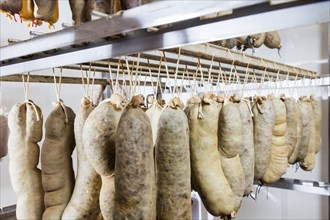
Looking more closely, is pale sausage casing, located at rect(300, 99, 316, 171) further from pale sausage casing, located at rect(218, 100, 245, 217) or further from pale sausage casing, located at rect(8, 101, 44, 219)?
pale sausage casing, located at rect(8, 101, 44, 219)

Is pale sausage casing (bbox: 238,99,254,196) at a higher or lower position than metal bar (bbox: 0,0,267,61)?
lower

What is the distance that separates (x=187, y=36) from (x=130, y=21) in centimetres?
11

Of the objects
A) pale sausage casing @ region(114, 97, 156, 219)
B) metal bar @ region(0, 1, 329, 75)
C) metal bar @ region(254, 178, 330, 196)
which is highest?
metal bar @ region(0, 1, 329, 75)

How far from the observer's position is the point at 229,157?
96 cm

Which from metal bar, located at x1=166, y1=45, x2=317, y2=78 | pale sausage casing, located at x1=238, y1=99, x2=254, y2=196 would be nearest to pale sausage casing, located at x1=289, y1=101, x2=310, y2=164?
metal bar, located at x1=166, y1=45, x2=317, y2=78

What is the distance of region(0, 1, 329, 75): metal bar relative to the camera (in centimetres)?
46

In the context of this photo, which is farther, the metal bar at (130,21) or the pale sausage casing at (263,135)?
the pale sausage casing at (263,135)

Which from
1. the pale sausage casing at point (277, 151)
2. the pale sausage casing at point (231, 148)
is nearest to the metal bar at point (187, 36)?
the pale sausage casing at point (231, 148)

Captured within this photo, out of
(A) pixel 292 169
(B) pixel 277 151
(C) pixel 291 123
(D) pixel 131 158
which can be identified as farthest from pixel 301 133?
(A) pixel 292 169

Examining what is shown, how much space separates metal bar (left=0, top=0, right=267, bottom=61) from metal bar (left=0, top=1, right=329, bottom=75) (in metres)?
0.04

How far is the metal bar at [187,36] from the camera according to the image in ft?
1.51

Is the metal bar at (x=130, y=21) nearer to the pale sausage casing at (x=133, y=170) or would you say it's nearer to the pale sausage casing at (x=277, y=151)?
the pale sausage casing at (x=133, y=170)

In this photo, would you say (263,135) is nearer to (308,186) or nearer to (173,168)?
(173,168)

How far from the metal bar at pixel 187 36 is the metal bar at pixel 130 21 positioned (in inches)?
1.7
